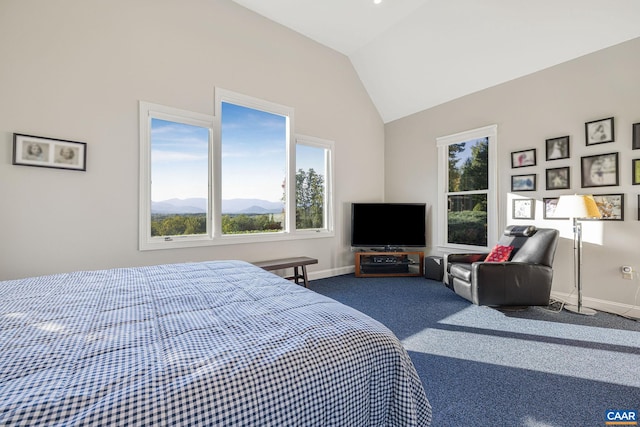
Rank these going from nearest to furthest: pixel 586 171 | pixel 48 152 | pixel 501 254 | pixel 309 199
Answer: pixel 48 152 → pixel 586 171 → pixel 501 254 → pixel 309 199

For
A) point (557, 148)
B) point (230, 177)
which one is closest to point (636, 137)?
point (557, 148)

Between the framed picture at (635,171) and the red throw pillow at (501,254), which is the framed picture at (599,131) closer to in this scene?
the framed picture at (635,171)

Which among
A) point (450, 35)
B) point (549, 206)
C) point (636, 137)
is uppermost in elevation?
point (450, 35)

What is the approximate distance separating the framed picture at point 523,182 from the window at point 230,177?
2606 mm

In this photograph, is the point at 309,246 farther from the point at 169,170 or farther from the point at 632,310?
the point at 632,310

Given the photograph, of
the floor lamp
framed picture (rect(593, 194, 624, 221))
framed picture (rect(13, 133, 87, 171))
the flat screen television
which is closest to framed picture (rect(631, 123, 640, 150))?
framed picture (rect(593, 194, 624, 221))

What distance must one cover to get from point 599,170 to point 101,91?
209 inches

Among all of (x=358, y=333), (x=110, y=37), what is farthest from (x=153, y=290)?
(x=110, y=37)

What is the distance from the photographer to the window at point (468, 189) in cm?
420

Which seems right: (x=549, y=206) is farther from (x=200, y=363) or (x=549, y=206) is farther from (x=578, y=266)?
(x=200, y=363)

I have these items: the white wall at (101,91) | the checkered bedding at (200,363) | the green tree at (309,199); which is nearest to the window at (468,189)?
the green tree at (309,199)

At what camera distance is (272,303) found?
4.08 ft

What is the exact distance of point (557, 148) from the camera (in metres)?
3.50

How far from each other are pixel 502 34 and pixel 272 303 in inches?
167
